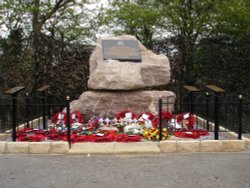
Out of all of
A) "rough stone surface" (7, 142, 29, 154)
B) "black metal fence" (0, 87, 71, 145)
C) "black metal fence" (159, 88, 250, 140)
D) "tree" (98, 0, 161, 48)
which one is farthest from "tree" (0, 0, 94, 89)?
"rough stone surface" (7, 142, 29, 154)

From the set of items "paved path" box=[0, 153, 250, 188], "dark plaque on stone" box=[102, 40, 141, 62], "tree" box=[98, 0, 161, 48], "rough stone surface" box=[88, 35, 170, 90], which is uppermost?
"tree" box=[98, 0, 161, 48]

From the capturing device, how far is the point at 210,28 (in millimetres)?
13727

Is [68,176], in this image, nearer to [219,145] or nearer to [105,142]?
[105,142]

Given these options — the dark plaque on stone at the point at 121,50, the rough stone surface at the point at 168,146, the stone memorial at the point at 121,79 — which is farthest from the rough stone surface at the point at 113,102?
the rough stone surface at the point at 168,146

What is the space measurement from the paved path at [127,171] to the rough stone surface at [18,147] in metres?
0.22

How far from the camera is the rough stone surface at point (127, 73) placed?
26.6 ft

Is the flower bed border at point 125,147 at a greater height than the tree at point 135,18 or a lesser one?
lesser

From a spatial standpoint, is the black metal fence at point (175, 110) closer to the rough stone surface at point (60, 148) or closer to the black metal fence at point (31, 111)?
the black metal fence at point (31, 111)

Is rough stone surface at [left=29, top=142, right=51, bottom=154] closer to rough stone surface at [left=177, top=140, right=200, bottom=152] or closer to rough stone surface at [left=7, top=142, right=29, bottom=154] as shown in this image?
rough stone surface at [left=7, top=142, right=29, bottom=154]

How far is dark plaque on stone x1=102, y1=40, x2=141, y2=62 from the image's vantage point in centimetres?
873

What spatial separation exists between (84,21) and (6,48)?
15.1ft

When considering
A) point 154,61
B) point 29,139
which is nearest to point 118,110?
point 154,61

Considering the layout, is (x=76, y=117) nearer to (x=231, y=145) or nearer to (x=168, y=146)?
(x=168, y=146)

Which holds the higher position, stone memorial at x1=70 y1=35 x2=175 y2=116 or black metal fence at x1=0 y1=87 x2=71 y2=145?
stone memorial at x1=70 y1=35 x2=175 y2=116
